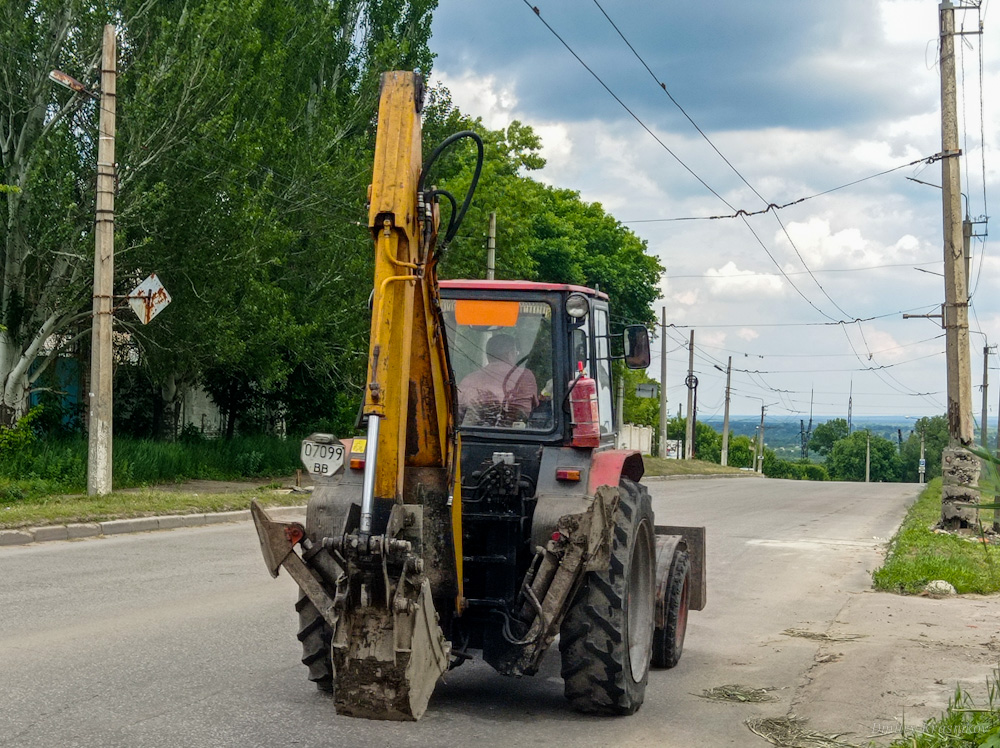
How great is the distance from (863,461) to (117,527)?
5717 inches

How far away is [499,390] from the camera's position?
7531mm

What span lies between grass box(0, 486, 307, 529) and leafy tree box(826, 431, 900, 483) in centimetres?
13823

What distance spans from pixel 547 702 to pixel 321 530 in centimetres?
169

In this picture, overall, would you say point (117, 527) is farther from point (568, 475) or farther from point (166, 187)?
point (568, 475)

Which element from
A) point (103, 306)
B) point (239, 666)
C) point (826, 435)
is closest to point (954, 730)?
point (239, 666)

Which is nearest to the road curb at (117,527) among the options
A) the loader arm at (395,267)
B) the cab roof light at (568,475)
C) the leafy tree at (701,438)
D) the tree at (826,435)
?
the cab roof light at (568,475)

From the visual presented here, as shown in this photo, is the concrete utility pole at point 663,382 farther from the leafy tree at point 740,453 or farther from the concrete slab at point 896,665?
the leafy tree at point 740,453

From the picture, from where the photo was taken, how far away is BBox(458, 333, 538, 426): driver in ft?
24.5

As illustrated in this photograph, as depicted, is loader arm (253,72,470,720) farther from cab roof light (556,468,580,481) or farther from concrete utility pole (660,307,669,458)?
concrete utility pole (660,307,669,458)

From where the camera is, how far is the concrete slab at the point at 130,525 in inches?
630

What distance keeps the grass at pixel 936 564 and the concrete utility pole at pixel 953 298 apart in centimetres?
109

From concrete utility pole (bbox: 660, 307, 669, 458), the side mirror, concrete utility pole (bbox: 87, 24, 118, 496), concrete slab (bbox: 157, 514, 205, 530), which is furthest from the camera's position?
concrete utility pole (bbox: 660, 307, 669, 458)

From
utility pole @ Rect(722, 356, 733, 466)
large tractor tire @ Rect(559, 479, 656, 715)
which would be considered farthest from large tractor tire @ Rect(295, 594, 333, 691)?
utility pole @ Rect(722, 356, 733, 466)

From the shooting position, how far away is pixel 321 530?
21.9ft
